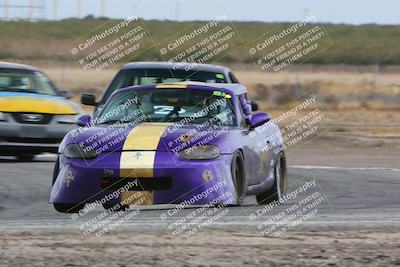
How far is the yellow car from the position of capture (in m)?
17.2

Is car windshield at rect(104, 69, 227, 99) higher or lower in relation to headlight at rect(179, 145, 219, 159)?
higher

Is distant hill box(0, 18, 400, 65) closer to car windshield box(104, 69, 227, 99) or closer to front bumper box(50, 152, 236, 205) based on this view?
car windshield box(104, 69, 227, 99)

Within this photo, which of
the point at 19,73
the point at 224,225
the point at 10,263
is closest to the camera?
the point at 10,263

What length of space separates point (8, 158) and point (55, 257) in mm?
11922

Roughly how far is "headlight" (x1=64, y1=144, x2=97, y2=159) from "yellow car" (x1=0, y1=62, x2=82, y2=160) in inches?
267

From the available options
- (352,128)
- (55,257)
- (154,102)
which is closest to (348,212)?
(154,102)

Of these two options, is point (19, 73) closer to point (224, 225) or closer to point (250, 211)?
point (250, 211)

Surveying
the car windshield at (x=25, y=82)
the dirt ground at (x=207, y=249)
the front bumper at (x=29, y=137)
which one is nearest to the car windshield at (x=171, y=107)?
the dirt ground at (x=207, y=249)

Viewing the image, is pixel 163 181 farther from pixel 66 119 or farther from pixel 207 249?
pixel 66 119

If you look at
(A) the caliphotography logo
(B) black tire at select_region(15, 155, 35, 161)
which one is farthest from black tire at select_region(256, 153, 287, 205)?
(B) black tire at select_region(15, 155, 35, 161)

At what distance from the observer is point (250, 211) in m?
10.4

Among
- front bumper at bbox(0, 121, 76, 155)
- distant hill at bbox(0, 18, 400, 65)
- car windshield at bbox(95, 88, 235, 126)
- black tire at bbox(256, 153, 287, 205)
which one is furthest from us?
distant hill at bbox(0, 18, 400, 65)

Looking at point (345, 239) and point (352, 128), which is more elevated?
→ point (345, 239)

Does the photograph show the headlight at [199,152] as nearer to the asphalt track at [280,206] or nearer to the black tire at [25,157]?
the asphalt track at [280,206]
